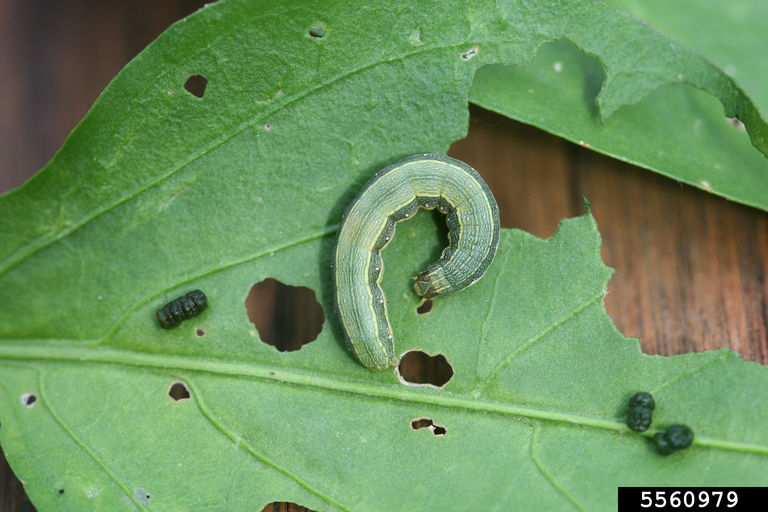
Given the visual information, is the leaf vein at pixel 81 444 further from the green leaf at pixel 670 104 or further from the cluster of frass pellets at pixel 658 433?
the green leaf at pixel 670 104

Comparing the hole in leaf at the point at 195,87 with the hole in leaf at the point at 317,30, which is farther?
the hole in leaf at the point at 195,87

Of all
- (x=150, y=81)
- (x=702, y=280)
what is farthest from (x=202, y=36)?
(x=702, y=280)

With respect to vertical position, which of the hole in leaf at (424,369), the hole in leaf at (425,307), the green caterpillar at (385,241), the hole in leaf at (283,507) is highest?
the green caterpillar at (385,241)

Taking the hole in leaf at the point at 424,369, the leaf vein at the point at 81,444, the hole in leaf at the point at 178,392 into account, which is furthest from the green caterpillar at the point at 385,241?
the leaf vein at the point at 81,444

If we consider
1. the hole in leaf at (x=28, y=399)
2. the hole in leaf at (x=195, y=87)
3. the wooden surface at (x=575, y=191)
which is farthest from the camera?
the wooden surface at (x=575, y=191)

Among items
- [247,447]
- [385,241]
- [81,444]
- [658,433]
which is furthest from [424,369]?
[81,444]

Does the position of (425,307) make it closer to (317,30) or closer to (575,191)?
(575,191)

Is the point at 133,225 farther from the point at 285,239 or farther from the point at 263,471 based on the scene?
the point at 263,471
